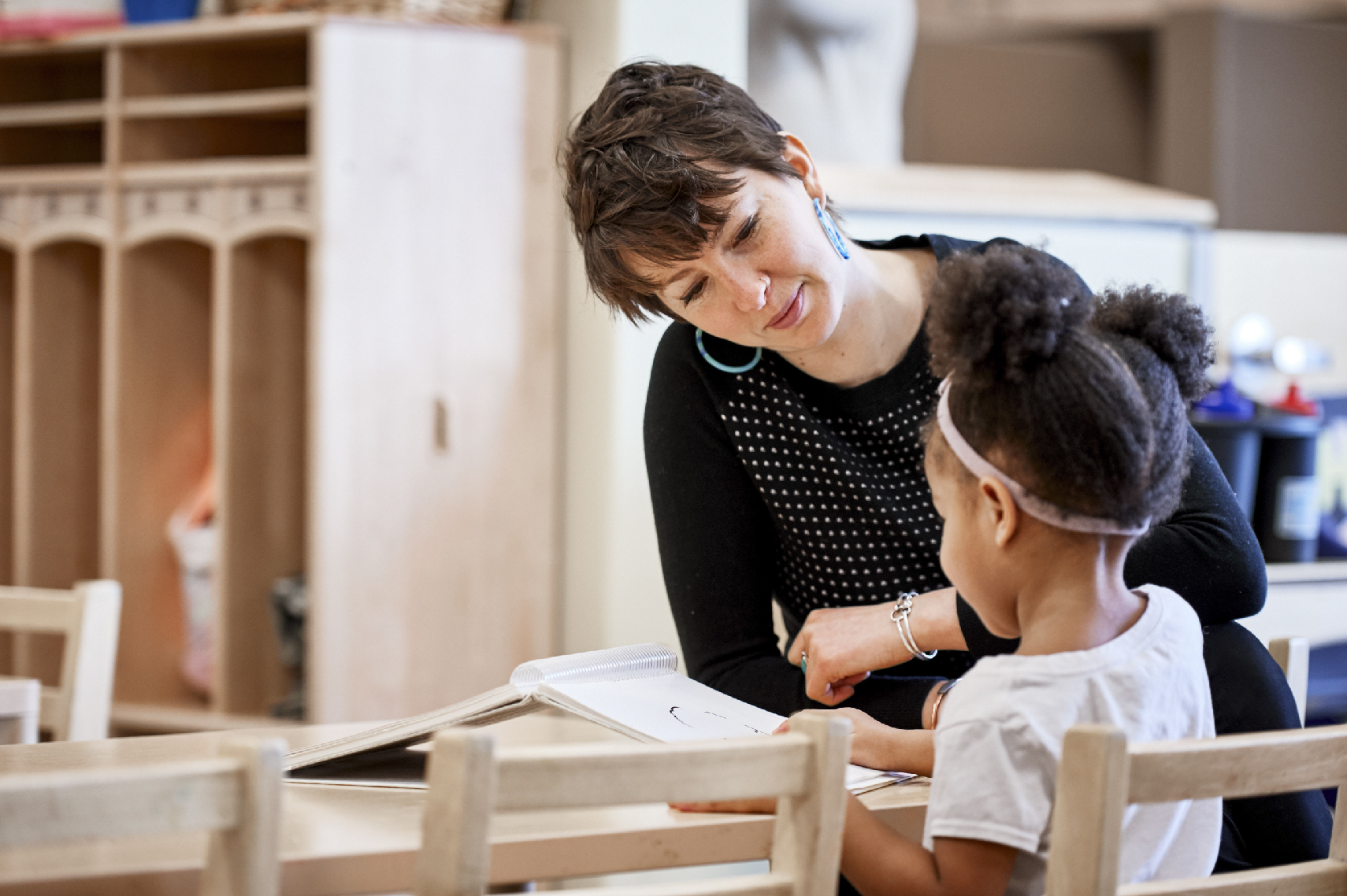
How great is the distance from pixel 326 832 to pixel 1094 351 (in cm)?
58

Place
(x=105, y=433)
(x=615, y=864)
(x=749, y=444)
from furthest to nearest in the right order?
1. (x=105, y=433)
2. (x=749, y=444)
3. (x=615, y=864)

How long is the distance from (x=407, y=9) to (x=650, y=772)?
2.04 metres

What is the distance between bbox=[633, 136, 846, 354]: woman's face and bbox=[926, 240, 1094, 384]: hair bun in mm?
285

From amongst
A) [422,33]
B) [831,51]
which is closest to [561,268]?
[422,33]

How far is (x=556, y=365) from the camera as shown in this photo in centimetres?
252

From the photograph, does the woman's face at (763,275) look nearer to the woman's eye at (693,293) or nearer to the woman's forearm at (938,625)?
the woman's eye at (693,293)

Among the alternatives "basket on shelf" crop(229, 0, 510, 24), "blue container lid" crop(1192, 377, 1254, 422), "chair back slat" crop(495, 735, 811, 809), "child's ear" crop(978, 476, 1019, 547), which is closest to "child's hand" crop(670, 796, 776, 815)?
"chair back slat" crop(495, 735, 811, 809)

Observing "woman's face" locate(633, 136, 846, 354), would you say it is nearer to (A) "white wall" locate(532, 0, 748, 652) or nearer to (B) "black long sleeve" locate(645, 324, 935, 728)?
(B) "black long sleeve" locate(645, 324, 935, 728)

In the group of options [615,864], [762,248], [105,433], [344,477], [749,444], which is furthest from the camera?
[105,433]

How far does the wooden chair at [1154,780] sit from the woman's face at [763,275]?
53cm

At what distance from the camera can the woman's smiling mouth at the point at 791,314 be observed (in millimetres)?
1138

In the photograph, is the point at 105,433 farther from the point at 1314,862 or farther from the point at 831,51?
the point at 1314,862

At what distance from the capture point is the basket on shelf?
→ 240cm

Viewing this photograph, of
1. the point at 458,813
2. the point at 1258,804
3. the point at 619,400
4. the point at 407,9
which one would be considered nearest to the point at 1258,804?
the point at 1258,804
